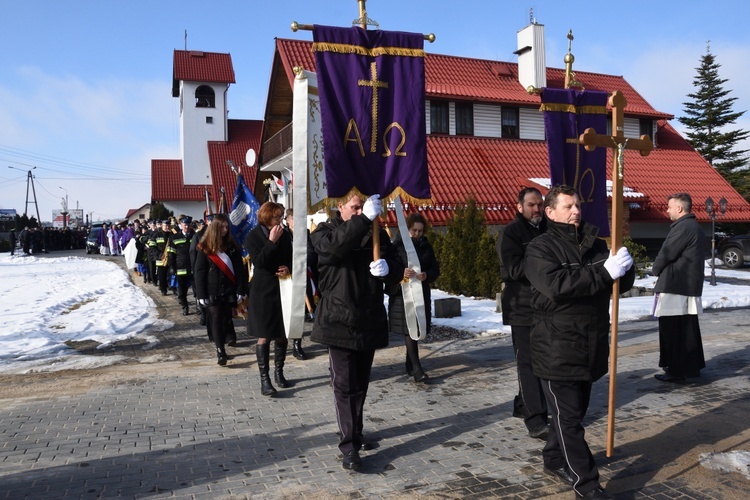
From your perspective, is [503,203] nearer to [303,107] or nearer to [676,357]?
[676,357]

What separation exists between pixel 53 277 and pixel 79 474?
19.4m

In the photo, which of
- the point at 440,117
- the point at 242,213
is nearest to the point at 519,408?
the point at 242,213

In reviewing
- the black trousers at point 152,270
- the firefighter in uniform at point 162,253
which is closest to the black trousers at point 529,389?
the firefighter in uniform at point 162,253

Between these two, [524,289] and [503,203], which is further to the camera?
[503,203]

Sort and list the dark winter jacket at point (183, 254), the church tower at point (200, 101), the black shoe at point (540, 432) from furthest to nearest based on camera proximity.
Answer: the church tower at point (200, 101), the dark winter jacket at point (183, 254), the black shoe at point (540, 432)

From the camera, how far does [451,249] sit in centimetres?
1463

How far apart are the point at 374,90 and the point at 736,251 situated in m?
22.0

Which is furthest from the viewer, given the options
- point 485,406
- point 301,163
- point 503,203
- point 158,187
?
point 158,187

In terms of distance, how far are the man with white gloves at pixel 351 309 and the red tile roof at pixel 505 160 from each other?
13.9m

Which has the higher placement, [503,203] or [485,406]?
[503,203]

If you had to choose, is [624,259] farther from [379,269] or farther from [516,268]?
[379,269]

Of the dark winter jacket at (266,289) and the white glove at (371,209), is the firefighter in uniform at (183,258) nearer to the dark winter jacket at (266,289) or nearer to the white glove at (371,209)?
the dark winter jacket at (266,289)

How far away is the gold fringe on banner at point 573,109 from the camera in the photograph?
683 centimetres

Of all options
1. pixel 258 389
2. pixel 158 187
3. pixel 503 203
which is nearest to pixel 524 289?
pixel 258 389
